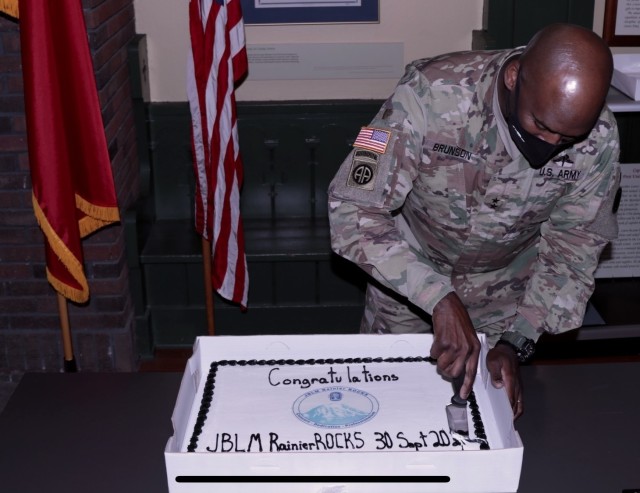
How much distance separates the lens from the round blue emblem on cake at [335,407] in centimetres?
147

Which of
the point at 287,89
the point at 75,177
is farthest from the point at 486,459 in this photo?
the point at 287,89

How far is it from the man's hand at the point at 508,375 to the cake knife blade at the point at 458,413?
0.09m

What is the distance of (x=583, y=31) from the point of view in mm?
1560

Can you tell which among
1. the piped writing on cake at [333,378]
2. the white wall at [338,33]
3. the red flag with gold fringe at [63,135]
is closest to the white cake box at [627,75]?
the white wall at [338,33]

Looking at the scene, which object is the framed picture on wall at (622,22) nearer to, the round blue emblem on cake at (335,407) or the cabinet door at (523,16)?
the cabinet door at (523,16)

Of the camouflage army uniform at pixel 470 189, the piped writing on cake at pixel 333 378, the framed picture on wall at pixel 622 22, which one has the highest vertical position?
the framed picture on wall at pixel 622 22

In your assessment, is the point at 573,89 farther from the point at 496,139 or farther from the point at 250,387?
the point at 250,387

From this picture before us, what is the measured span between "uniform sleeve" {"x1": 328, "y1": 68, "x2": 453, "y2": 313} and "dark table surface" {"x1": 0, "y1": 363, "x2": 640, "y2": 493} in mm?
331

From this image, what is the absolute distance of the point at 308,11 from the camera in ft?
11.2

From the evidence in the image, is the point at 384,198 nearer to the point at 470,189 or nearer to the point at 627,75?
the point at 470,189

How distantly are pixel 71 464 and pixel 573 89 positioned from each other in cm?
114

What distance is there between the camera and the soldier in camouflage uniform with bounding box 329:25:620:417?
5.57 feet

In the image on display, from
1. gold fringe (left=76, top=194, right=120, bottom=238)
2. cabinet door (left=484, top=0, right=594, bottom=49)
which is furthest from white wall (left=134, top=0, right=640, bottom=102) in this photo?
gold fringe (left=76, top=194, right=120, bottom=238)

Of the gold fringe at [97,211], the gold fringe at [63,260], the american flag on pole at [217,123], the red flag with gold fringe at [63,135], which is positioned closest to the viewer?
the red flag with gold fringe at [63,135]
